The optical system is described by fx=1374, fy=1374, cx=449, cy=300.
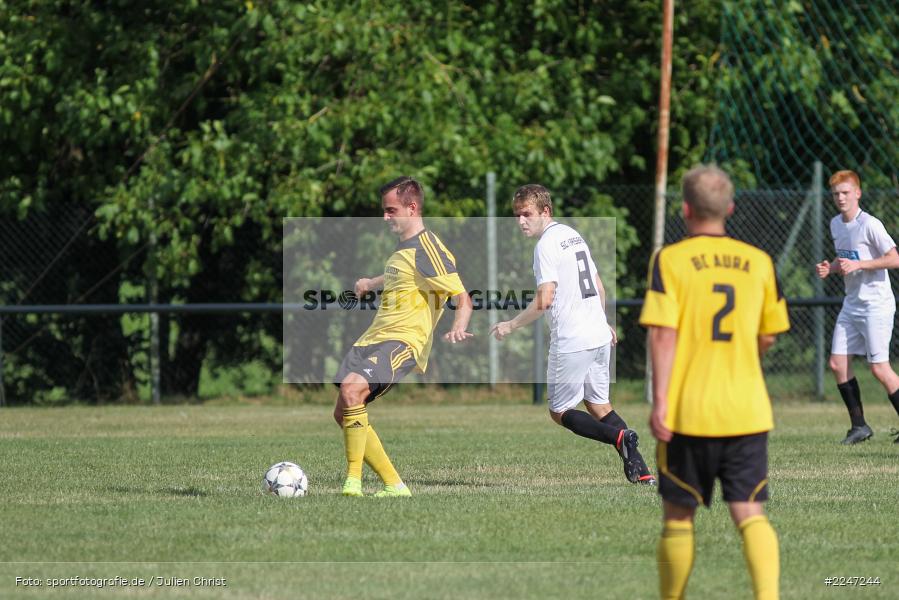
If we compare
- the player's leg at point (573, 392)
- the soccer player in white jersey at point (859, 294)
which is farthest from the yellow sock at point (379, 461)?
the soccer player in white jersey at point (859, 294)

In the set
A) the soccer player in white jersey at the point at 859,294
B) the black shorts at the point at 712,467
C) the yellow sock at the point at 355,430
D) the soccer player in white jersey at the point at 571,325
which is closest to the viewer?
the black shorts at the point at 712,467

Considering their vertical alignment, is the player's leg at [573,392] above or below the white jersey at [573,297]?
below

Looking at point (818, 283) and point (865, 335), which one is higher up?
point (818, 283)

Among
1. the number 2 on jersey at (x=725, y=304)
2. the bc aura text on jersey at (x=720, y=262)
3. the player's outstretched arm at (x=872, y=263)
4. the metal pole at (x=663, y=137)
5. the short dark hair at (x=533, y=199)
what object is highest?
the metal pole at (x=663, y=137)

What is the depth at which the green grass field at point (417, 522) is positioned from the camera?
579 cm

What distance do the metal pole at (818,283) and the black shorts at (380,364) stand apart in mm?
9650

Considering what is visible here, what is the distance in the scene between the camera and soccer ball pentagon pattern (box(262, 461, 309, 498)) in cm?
823

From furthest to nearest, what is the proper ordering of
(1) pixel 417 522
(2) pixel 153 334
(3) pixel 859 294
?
(2) pixel 153 334
(3) pixel 859 294
(1) pixel 417 522

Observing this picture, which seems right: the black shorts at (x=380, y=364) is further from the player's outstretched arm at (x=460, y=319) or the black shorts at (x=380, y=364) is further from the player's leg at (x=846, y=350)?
the player's leg at (x=846, y=350)

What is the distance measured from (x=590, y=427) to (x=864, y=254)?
3750 mm

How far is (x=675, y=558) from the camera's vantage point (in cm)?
495

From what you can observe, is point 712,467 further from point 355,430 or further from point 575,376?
point 575,376

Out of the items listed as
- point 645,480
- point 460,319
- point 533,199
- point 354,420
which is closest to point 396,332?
point 460,319

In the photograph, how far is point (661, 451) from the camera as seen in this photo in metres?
5.11
